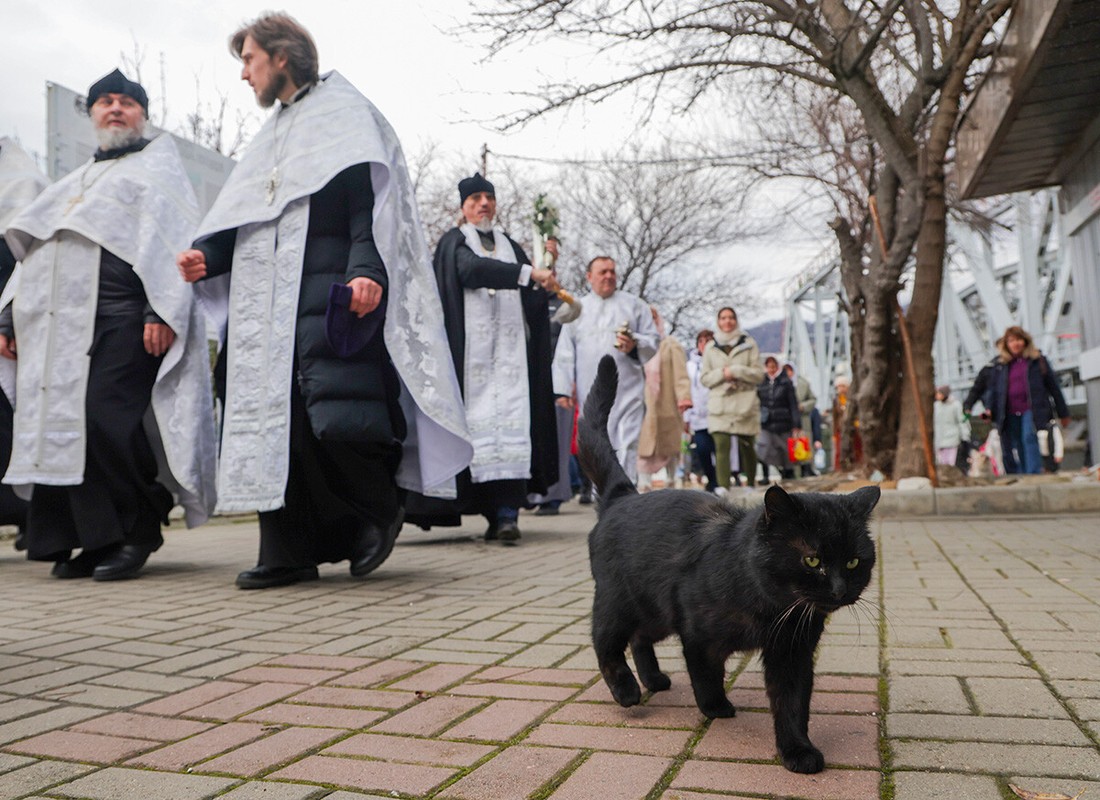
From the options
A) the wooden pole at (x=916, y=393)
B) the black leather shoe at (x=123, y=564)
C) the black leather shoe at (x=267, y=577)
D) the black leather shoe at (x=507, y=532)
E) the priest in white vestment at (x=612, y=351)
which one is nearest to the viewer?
the black leather shoe at (x=267, y=577)

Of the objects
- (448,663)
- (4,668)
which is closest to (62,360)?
(4,668)

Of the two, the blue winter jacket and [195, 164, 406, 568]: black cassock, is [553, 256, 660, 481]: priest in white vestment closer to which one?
[195, 164, 406, 568]: black cassock

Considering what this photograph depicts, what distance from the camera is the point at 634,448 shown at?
26.1 ft

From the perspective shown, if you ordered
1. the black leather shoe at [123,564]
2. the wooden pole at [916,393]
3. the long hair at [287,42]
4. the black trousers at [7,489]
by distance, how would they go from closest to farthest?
the long hair at [287,42], the black leather shoe at [123,564], the black trousers at [7,489], the wooden pole at [916,393]

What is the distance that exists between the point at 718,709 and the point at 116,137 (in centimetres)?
494

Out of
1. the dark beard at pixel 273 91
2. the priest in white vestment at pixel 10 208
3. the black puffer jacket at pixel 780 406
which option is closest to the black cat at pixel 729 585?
the dark beard at pixel 273 91

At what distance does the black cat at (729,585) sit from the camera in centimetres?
184

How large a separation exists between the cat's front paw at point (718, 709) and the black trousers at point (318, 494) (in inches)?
102

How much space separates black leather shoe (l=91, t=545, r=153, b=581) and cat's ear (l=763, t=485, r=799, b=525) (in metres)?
4.22

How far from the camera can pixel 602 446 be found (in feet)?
8.75

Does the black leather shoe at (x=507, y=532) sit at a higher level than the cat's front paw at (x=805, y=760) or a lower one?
higher

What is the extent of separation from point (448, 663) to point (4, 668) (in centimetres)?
139

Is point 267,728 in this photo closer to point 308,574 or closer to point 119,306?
point 308,574

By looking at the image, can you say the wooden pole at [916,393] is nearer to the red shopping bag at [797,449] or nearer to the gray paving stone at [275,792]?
the red shopping bag at [797,449]
